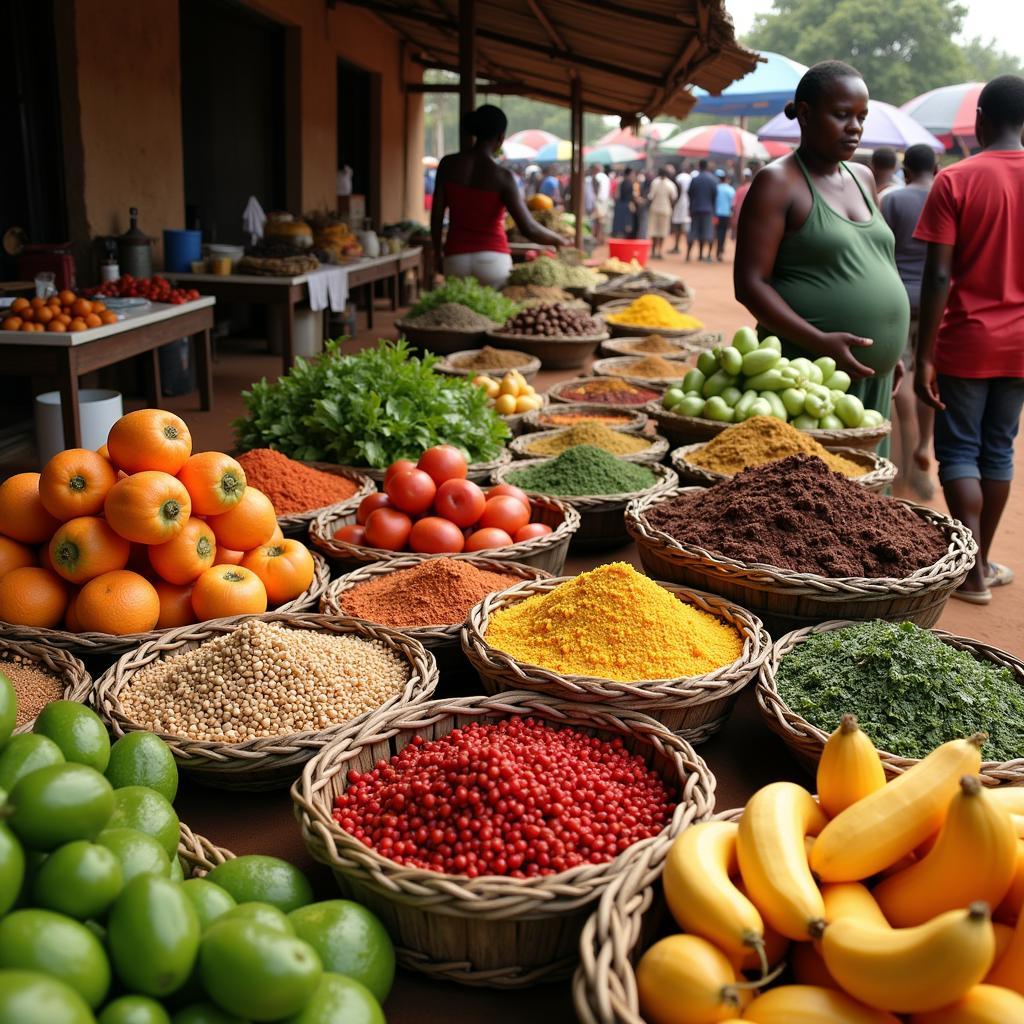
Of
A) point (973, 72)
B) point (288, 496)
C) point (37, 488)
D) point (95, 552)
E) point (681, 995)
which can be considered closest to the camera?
point (681, 995)

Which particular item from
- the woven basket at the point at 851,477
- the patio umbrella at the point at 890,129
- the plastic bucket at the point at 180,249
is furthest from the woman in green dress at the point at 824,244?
the patio umbrella at the point at 890,129

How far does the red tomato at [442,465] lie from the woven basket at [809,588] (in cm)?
61

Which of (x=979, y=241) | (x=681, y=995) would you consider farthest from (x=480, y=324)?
(x=681, y=995)

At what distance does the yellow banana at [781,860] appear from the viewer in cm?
112

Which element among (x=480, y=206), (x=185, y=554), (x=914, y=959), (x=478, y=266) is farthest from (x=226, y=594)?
(x=478, y=266)

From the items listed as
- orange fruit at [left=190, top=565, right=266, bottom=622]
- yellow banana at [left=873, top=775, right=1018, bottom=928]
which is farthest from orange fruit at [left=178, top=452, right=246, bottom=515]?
yellow banana at [left=873, top=775, right=1018, bottom=928]

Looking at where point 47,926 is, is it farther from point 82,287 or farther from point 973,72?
point 973,72

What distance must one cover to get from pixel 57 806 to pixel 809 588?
1507 millimetres

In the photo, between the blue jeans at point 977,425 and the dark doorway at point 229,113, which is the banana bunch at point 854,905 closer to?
the blue jeans at point 977,425

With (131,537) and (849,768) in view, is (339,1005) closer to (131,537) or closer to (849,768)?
(849,768)

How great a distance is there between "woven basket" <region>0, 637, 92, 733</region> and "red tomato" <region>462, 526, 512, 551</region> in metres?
0.96

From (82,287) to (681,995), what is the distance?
6.07 meters

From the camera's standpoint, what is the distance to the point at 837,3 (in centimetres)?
4956

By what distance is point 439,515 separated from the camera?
2.59 m
